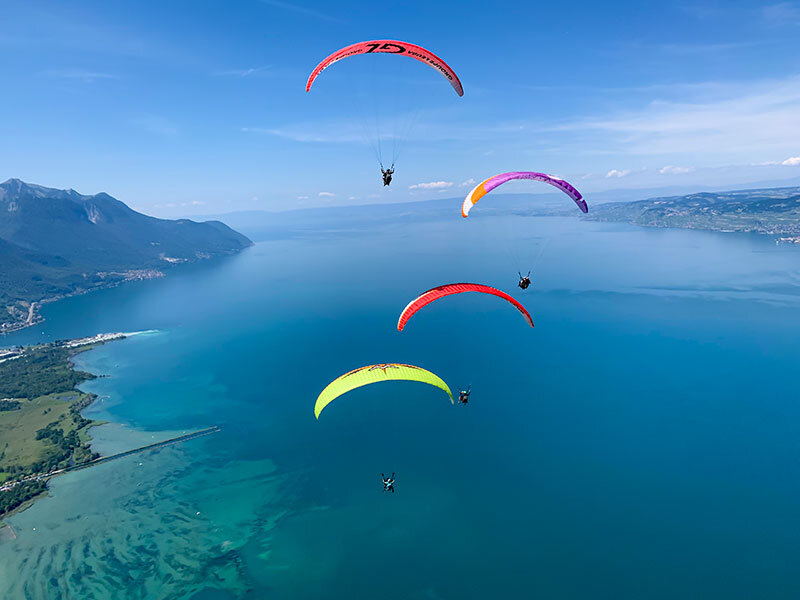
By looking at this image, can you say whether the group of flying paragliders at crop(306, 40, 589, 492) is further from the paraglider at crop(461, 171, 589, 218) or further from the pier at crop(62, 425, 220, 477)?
the pier at crop(62, 425, 220, 477)

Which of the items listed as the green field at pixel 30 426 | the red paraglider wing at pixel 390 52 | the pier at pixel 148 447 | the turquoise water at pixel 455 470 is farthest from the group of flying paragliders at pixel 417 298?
the green field at pixel 30 426

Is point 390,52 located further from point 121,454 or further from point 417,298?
point 121,454

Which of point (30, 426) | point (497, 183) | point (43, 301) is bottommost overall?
point (30, 426)

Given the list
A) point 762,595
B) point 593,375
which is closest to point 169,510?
point 762,595

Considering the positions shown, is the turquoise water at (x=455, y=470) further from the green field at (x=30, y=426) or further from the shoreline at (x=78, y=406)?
the green field at (x=30, y=426)

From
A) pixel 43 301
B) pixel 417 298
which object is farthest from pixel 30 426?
pixel 43 301

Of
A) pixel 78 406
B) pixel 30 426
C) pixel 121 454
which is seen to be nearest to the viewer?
pixel 121 454

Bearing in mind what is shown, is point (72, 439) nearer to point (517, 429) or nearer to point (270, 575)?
point (270, 575)
